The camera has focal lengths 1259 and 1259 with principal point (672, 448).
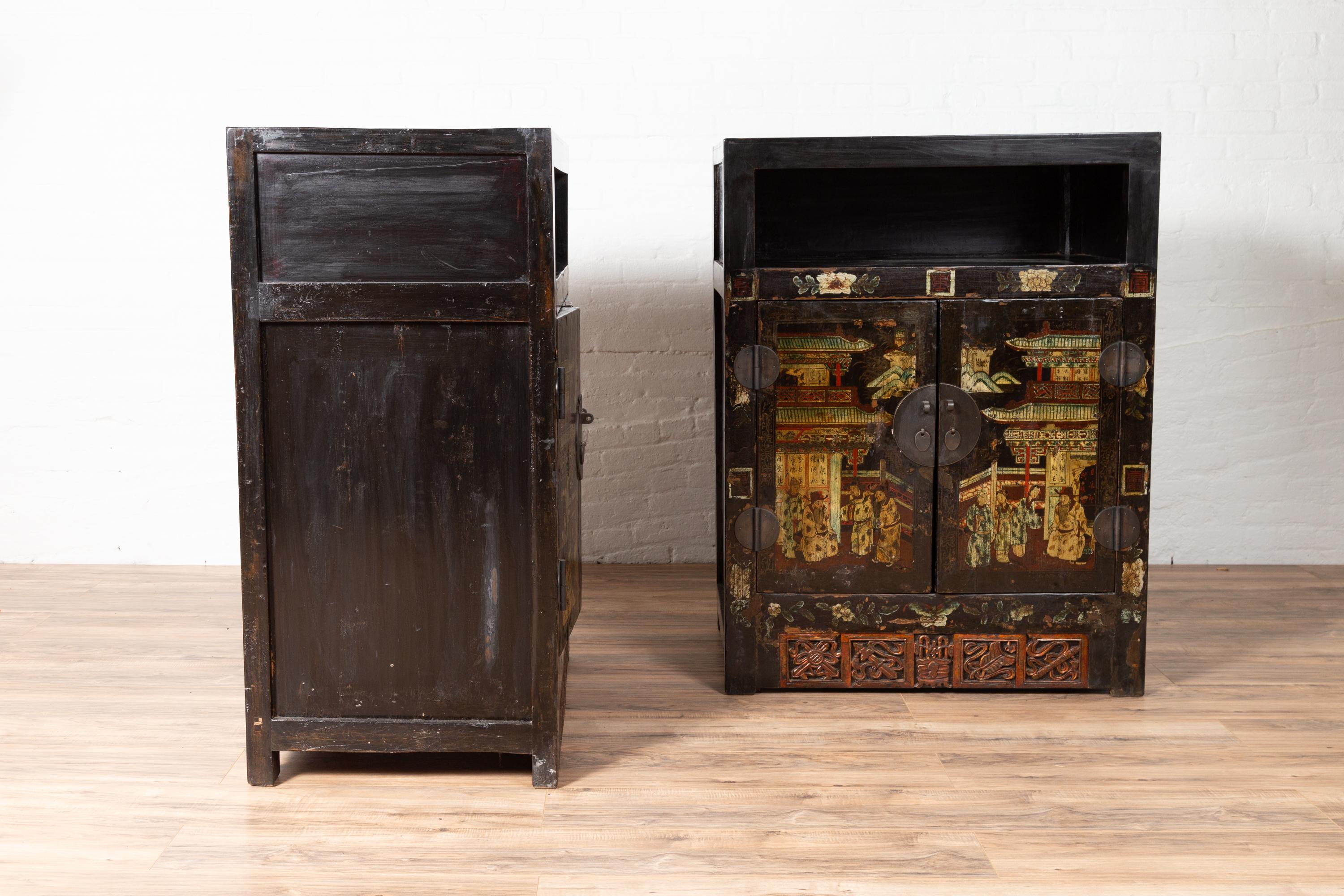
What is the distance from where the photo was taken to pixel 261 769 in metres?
2.62

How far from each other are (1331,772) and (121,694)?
2.82 m

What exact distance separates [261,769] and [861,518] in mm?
1509

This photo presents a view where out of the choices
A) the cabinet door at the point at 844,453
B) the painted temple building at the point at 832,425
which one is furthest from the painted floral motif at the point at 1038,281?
the painted temple building at the point at 832,425

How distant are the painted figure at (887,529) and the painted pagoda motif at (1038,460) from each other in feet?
0.53

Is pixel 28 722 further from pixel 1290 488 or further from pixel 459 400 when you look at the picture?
pixel 1290 488

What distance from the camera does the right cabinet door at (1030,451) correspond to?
10.0 ft

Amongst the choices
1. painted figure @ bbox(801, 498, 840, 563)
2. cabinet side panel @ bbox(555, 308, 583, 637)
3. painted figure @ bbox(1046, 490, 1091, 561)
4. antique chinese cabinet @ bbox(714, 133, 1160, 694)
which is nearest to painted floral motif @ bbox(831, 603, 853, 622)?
antique chinese cabinet @ bbox(714, 133, 1160, 694)

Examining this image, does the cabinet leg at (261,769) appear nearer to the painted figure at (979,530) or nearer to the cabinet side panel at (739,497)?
the cabinet side panel at (739,497)

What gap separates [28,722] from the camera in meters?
2.96

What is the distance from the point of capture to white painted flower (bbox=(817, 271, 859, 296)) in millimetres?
3049

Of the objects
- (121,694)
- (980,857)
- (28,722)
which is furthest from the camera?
(121,694)

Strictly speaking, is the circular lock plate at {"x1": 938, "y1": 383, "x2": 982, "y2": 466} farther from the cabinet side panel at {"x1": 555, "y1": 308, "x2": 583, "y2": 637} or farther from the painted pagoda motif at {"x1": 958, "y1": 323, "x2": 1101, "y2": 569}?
the cabinet side panel at {"x1": 555, "y1": 308, "x2": 583, "y2": 637}

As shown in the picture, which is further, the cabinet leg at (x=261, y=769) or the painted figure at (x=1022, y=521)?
the painted figure at (x=1022, y=521)

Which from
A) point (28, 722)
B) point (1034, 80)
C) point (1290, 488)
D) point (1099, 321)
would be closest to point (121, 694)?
point (28, 722)
